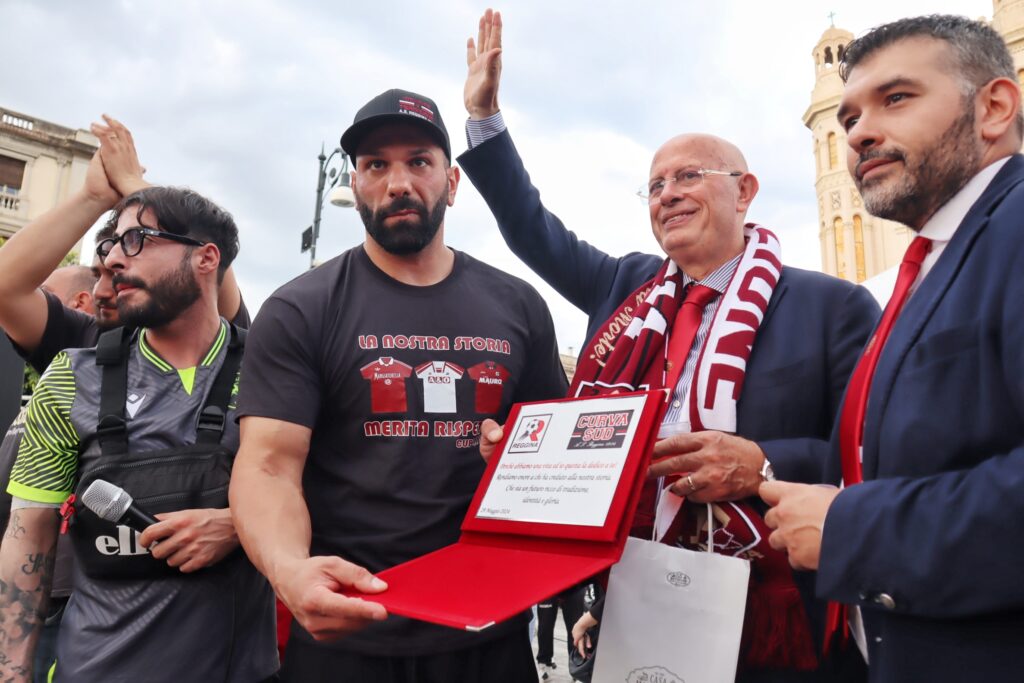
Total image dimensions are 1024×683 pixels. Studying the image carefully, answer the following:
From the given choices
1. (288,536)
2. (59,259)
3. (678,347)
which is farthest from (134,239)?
(678,347)

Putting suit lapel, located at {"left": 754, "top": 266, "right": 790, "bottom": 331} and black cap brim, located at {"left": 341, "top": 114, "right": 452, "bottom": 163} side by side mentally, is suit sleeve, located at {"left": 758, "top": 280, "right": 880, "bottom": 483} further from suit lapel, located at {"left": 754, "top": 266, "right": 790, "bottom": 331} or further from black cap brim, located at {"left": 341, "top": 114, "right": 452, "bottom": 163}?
black cap brim, located at {"left": 341, "top": 114, "right": 452, "bottom": 163}

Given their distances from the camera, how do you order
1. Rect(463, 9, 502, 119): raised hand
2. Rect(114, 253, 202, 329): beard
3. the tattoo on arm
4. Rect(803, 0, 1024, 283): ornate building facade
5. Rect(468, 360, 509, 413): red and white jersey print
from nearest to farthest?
the tattoo on arm < Rect(468, 360, 509, 413): red and white jersey print < Rect(114, 253, 202, 329): beard < Rect(463, 9, 502, 119): raised hand < Rect(803, 0, 1024, 283): ornate building facade

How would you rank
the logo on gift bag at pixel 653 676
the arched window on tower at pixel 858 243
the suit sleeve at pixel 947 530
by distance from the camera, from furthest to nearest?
the arched window on tower at pixel 858 243 < the logo on gift bag at pixel 653 676 < the suit sleeve at pixel 947 530

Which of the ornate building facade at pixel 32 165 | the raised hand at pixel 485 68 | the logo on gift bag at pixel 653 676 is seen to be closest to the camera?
the logo on gift bag at pixel 653 676

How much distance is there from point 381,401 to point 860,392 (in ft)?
4.24

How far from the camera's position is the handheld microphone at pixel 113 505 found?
1.89m

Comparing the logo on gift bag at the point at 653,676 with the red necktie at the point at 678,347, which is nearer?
the logo on gift bag at the point at 653,676

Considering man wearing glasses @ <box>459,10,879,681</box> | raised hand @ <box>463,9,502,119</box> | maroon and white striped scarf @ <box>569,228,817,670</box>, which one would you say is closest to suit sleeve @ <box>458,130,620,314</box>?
man wearing glasses @ <box>459,10,879,681</box>

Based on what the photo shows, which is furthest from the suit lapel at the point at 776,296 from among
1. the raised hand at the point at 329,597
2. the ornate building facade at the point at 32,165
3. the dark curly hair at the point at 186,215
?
the ornate building facade at the point at 32,165

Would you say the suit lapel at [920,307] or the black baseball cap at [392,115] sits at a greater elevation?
the black baseball cap at [392,115]

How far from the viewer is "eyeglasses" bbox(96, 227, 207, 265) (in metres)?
2.42

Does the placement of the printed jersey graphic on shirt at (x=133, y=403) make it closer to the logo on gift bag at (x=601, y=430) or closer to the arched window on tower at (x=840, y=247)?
the logo on gift bag at (x=601, y=430)

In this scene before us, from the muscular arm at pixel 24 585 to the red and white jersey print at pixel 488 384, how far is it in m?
1.33

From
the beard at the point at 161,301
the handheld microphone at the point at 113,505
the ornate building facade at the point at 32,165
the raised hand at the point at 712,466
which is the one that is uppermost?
the ornate building facade at the point at 32,165
